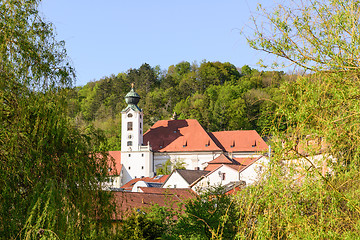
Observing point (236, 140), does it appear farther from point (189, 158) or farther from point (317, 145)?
point (317, 145)

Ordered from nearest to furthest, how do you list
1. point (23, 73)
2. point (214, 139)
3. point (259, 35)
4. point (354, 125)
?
point (354, 125)
point (259, 35)
point (23, 73)
point (214, 139)

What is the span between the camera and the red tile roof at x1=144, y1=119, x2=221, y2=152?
6644 centimetres

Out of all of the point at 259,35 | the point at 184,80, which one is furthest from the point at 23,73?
the point at 184,80

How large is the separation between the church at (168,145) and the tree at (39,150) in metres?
56.1

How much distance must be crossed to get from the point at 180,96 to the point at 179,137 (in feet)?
102

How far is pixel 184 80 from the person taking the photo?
102m

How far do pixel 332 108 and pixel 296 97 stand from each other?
350mm

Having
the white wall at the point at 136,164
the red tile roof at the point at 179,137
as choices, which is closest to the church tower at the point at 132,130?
the white wall at the point at 136,164

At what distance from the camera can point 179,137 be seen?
6831 centimetres

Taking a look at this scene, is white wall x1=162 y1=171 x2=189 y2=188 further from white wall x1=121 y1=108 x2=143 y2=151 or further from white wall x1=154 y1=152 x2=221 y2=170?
white wall x1=121 y1=108 x2=143 y2=151

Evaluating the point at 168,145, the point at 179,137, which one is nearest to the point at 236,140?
the point at 179,137

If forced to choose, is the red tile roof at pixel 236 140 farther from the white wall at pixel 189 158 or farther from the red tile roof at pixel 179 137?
the white wall at pixel 189 158

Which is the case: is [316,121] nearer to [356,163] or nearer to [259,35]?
[356,163]

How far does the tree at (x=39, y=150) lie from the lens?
241 inches
